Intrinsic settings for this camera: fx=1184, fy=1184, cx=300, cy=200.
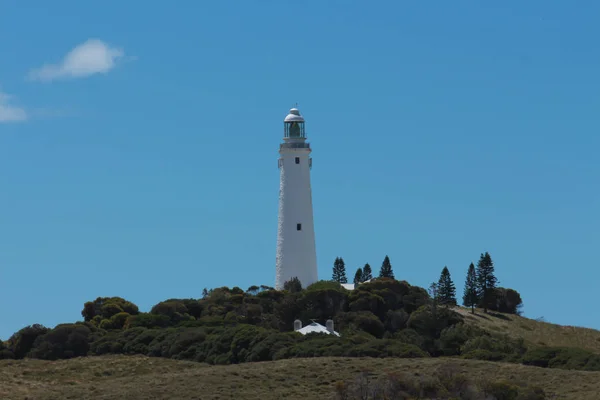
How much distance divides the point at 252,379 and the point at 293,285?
74.3ft

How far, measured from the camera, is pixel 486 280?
8456cm

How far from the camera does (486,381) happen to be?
48781 millimetres

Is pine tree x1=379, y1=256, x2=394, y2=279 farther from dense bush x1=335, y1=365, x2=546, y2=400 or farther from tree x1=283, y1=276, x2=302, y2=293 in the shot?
dense bush x1=335, y1=365, x2=546, y2=400

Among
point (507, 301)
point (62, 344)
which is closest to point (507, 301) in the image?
point (507, 301)

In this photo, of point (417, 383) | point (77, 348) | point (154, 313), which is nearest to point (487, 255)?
point (154, 313)

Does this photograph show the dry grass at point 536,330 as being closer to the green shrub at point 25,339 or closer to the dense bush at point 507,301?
the dense bush at point 507,301

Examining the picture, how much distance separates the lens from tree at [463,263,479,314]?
274 feet

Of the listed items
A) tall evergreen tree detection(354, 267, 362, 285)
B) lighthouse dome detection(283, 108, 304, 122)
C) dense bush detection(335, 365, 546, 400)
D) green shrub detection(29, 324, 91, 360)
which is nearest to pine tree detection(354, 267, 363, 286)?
tall evergreen tree detection(354, 267, 362, 285)

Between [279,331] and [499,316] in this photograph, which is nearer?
[279,331]

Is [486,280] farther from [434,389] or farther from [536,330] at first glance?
[434,389]

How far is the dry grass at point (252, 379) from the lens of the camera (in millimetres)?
50031

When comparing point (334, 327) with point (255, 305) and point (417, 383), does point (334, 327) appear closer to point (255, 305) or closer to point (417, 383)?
point (255, 305)

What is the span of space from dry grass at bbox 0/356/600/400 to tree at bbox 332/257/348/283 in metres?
29.1

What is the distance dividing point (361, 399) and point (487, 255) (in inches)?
1542
